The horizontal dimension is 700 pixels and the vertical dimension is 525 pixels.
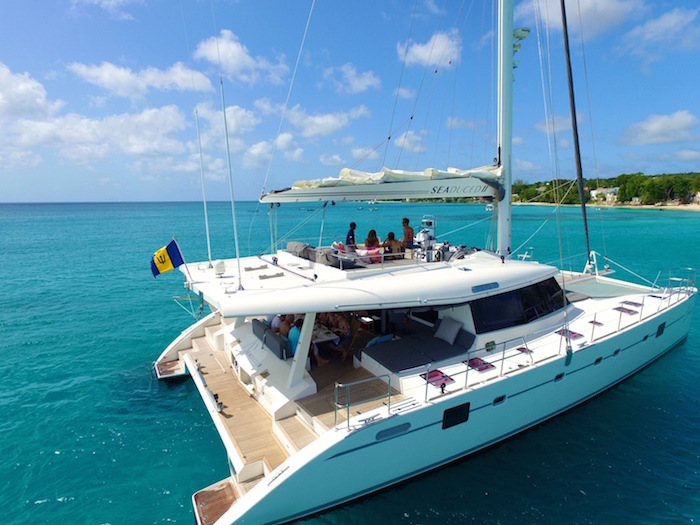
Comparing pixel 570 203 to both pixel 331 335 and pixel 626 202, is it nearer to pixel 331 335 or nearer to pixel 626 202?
pixel 626 202

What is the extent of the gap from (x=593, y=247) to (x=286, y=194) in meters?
41.2

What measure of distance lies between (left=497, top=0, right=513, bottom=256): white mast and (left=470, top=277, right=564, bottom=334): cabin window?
1339 mm

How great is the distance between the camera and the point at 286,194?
841 cm

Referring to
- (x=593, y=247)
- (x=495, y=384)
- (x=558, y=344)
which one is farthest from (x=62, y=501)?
(x=593, y=247)

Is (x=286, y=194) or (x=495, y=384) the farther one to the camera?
(x=286, y=194)

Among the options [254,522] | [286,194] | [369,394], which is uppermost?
[286,194]

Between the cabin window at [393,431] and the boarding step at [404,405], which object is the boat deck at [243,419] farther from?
the boarding step at [404,405]

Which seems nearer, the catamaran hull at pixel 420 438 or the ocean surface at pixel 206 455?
the catamaran hull at pixel 420 438

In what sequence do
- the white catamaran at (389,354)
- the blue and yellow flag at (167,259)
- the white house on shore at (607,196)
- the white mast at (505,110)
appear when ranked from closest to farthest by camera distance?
the white catamaran at (389,354) → the blue and yellow flag at (167,259) → the white mast at (505,110) → the white house on shore at (607,196)

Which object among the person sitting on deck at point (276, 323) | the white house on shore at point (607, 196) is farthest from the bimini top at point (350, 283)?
the white house on shore at point (607, 196)

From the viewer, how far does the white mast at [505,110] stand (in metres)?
9.07

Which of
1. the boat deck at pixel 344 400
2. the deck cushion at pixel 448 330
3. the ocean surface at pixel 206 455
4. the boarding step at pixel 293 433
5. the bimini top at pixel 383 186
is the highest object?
the bimini top at pixel 383 186

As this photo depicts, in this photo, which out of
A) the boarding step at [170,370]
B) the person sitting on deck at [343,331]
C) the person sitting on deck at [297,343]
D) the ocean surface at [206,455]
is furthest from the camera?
the boarding step at [170,370]

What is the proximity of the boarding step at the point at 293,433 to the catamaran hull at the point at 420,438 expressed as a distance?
1.31 feet
